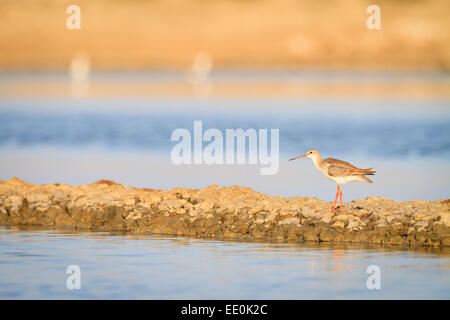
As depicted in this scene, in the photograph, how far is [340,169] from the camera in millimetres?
16625

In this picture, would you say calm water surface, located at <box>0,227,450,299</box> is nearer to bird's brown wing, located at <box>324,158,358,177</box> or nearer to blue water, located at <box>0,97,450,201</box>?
bird's brown wing, located at <box>324,158,358,177</box>

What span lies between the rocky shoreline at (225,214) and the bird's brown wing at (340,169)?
1.79 ft

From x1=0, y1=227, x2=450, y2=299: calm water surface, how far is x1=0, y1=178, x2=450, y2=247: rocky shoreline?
58 cm

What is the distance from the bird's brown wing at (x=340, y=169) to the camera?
1653cm

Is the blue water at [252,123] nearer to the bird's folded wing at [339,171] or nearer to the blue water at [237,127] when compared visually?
the blue water at [237,127]

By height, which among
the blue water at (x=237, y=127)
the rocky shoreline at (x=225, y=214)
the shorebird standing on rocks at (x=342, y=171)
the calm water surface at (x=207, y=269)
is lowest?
the calm water surface at (x=207, y=269)

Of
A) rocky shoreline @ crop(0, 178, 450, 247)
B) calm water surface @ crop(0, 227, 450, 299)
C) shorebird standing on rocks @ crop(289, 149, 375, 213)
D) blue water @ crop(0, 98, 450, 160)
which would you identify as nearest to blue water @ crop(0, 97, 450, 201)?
blue water @ crop(0, 98, 450, 160)

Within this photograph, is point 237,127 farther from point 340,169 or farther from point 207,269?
point 207,269

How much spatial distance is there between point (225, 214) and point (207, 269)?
336 centimetres

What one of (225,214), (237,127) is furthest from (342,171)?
(237,127)

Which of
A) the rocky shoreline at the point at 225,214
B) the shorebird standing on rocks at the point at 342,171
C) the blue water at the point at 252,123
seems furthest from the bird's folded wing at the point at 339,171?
the blue water at the point at 252,123
